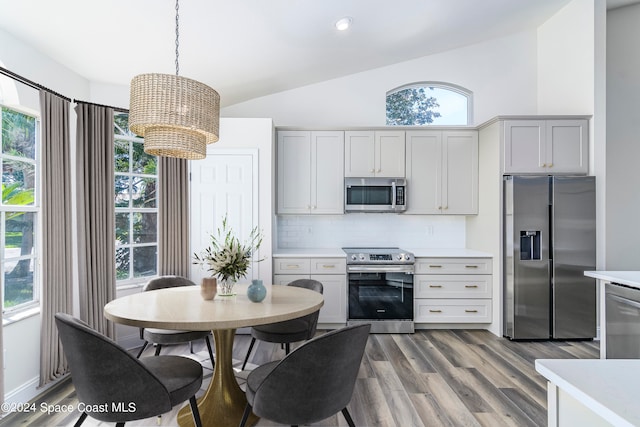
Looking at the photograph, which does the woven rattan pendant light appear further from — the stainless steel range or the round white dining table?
the stainless steel range

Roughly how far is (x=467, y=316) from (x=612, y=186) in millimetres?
2272

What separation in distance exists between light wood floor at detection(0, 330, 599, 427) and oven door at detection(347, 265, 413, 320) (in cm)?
26

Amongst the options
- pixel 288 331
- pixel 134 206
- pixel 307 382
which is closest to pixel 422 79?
pixel 288 331

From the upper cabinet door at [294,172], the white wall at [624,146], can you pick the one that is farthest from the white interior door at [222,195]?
the white wall at [624,146]

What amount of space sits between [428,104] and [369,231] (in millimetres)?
1906

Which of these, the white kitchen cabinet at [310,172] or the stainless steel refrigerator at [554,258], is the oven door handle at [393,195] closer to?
the white kitchen cabinet at [310,172]

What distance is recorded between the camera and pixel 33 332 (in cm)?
240

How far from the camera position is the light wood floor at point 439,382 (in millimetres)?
2088

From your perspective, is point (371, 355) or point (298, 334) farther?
point (371, 355)

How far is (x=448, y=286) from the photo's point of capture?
3.73 metres

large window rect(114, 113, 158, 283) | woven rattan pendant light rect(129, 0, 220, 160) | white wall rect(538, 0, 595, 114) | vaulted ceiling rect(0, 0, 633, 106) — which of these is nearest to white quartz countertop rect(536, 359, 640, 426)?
woven rattan pendant light rect(129, 0, 220, 160)

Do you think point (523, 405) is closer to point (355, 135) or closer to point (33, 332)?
point (355, 135)

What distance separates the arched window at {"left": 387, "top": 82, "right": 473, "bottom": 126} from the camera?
4.43 m

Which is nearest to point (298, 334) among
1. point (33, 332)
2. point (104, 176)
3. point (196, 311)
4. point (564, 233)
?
point (196, 311)
